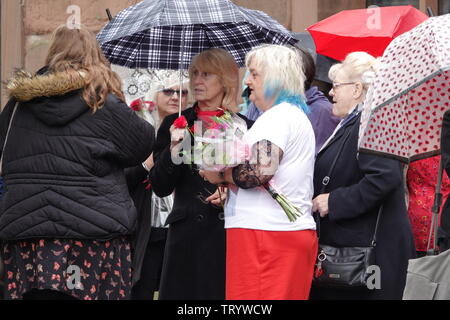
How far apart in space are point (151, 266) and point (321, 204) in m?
1.51

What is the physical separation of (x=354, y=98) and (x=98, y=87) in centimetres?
147

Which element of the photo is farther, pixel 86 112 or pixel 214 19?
pixel 214 19

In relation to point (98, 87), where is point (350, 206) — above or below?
below

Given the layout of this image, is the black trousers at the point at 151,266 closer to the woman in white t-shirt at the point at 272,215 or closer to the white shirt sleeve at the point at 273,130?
the woman in white t-shirt at the point at 272,215

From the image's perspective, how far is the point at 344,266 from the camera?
6.56 meters

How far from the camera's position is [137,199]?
7.64 m

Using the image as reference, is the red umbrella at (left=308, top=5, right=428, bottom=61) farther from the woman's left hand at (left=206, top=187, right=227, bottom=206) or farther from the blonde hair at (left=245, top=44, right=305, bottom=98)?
the woman's left hand at (left=206, top=187, right=227, bottom=206)

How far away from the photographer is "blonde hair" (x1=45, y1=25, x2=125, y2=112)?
6586 mm

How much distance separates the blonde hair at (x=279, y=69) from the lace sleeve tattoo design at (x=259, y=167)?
0.41 metres

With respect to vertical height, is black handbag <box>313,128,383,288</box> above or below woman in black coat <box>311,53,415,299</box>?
below

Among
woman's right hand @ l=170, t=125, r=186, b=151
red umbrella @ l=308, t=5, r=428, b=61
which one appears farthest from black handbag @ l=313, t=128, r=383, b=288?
red umbrella @ l=308, t=5, r=428, b=61

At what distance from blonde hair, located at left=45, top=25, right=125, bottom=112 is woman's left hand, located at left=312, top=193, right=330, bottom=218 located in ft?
3.94

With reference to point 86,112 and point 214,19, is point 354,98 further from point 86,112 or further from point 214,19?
point 86,112
